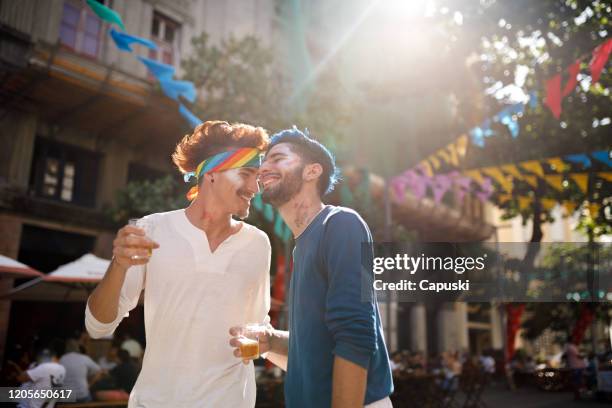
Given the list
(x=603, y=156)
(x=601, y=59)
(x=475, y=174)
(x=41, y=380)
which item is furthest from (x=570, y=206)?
(x=41, y=380)

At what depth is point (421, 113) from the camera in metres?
24.0

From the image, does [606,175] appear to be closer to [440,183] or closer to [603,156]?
[603,156]

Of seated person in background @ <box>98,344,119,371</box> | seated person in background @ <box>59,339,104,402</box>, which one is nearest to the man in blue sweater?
seated person in background @ <box>59,339,104,402</box>

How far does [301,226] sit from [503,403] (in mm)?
14792

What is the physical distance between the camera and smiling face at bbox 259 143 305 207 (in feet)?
8.45

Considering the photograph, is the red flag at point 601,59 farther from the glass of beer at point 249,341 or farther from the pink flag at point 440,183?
the glass of beer at point 249,341

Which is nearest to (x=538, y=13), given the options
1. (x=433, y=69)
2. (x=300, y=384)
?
(x=433, y=69)

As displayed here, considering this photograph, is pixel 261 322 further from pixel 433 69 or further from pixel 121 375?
pixel 433 69

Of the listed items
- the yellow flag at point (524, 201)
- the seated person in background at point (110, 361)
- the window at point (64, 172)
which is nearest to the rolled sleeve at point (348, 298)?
the seated person in background at point (110, 361)

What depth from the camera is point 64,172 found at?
14422mm

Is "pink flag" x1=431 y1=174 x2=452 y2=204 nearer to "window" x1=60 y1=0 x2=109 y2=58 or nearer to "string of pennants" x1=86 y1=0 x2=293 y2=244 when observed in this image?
"string of pennants" x1=86 y1=0 x2=293 y2=244

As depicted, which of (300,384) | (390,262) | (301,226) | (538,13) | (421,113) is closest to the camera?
(300,384)

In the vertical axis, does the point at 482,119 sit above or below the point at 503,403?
above

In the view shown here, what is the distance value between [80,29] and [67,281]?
661 cm
